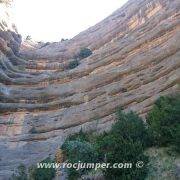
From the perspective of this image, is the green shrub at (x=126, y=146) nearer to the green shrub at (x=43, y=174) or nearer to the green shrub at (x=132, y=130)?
the green shrub at (x=132, y=130)

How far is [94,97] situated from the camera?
3288 centimetres

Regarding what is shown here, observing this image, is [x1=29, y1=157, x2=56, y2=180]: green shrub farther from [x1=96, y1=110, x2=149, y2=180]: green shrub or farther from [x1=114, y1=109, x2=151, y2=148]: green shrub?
[x1=114, y1=109, x2=151, y2=148]: green shrub

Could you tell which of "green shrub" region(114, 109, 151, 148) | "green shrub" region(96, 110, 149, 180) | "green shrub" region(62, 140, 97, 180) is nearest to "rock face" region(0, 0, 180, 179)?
"green shrub" region(114, 109, 151, 148)

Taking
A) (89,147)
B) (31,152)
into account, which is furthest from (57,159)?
(89,147)

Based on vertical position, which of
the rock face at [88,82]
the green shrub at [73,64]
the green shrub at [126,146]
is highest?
the green shrub at [73,64]

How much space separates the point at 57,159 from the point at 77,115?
6139mm

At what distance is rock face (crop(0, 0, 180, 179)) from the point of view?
2906cm

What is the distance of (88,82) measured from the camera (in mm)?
35438

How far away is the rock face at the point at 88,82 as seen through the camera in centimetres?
2906

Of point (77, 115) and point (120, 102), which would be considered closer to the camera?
point (120, 102)

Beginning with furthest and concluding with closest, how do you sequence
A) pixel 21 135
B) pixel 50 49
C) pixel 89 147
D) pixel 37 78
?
pixel 50 49
pixel 37 78
pixel 21 135
pixel 89 147

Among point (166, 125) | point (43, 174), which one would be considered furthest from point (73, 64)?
point (166, 125)

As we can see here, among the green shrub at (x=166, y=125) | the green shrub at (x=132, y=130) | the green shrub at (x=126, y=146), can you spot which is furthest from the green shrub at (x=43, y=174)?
the green shrub at (x=166, y=125)

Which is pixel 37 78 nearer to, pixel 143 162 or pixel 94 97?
pixel 94 97
